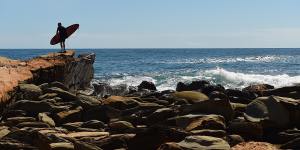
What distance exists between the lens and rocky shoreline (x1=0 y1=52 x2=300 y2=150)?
7637mm

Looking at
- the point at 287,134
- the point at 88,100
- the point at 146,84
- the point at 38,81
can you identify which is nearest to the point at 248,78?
the point at 146,84

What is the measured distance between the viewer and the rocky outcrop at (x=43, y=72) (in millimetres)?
Answer: 12266


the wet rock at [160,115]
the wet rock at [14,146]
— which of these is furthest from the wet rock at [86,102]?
the wet rock at [14,146]

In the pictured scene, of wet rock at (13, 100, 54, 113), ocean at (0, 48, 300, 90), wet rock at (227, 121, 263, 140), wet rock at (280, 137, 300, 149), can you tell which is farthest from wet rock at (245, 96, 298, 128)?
ocean at (0, 48, 300, 90)

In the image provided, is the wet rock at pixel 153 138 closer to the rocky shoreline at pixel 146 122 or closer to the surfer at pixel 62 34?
the rocky shoreline at pixel 146 122

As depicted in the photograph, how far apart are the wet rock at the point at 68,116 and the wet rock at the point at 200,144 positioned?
3.54 metres

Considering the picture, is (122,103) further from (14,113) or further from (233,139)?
(233,139)

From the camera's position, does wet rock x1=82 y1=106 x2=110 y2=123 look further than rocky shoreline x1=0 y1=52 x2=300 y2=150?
Yes

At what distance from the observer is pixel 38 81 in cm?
1491

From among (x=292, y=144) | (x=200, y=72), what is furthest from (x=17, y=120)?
(x=200, y=72)

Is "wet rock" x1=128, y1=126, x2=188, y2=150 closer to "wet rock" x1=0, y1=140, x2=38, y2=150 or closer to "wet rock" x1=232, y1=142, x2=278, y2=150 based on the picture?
"wet rock" x1=232, y1=142, x2=278, y2=150

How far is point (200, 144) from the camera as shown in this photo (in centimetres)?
709

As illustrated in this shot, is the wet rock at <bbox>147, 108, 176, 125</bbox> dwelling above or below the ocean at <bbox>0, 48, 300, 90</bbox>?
above

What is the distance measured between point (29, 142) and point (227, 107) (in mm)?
3555
